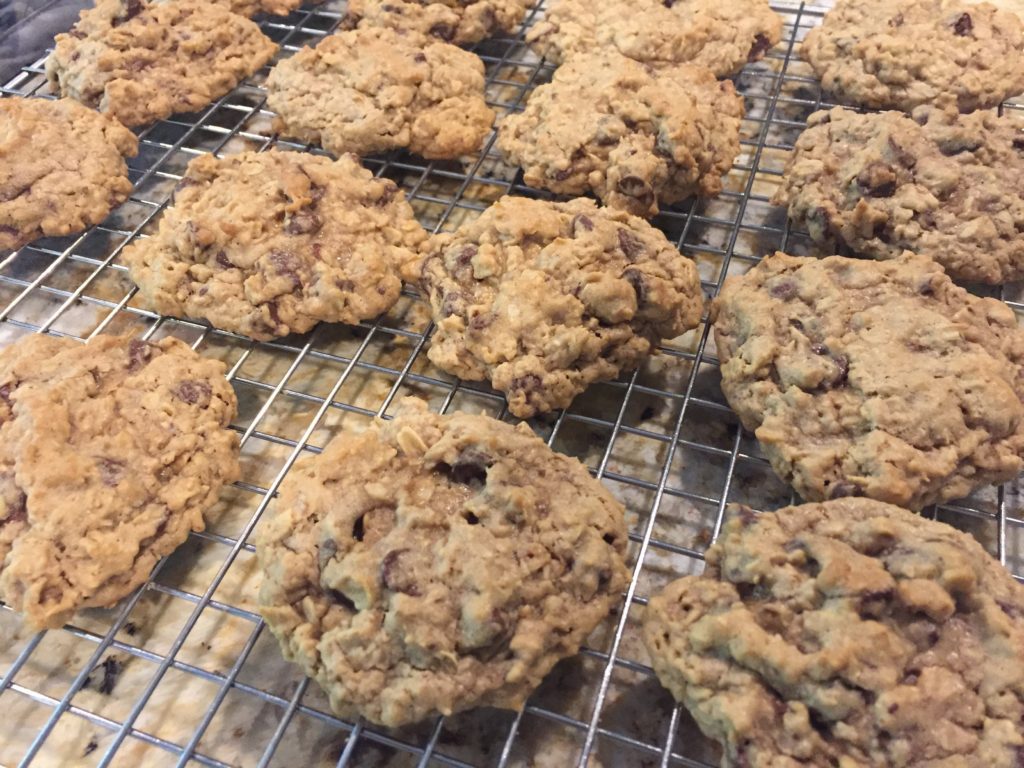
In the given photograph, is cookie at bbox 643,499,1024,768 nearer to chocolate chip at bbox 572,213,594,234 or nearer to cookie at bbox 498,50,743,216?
chocolate chip at bbox 572,213,594,234

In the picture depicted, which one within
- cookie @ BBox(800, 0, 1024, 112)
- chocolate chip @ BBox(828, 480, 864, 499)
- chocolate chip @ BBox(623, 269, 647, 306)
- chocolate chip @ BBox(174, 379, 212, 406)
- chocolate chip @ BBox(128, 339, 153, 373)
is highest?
cookie @ BBox(800, 0, 1024, 112)

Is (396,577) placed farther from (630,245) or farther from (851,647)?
(630,245)

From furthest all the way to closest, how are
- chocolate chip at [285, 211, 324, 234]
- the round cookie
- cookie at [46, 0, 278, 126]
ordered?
cookie at [46, 0, 278, 126] → chocolate chip at [285, 211, 324, 234] → the round cookie

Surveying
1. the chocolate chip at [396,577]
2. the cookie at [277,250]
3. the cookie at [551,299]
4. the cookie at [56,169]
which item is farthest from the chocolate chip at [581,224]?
the cookie at [56,169]

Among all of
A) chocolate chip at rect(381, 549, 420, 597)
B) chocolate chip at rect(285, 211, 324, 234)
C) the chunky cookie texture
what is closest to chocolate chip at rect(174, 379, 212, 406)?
the chunky cookie texture

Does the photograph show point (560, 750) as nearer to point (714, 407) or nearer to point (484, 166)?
point (714, 407)

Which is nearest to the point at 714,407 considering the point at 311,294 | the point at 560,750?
the point at 560,750
